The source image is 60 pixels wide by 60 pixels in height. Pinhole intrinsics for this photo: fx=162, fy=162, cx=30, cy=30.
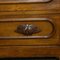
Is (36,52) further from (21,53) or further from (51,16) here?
(51,16)

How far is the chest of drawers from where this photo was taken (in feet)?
2.12

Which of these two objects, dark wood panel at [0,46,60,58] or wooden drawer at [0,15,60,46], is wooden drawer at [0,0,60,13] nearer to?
wooden drawer at [0,15,60,46]

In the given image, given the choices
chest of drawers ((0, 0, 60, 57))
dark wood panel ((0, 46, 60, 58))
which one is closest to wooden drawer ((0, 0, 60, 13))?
chest of drawers ((0, 0, 60, 57))

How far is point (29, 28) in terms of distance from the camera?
67 cm

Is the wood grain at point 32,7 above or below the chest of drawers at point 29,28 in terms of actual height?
above

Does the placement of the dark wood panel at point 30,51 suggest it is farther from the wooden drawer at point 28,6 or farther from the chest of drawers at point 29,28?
the wooden drawer at point 28,6

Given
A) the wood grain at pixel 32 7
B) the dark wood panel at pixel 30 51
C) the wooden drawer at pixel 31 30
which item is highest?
the wood grain at pixel 32 7

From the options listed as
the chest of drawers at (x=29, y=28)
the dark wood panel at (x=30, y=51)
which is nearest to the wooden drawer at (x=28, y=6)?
the chest of drawers at (x=29, y=28)

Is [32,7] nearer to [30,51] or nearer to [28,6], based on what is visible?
[28,6]

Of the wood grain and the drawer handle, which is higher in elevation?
the wood grain

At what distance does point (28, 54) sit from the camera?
0.69 meters

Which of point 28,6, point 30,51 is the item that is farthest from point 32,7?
point 30,51

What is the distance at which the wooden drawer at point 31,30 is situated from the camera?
0.66 metres

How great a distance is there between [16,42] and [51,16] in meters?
0.18
